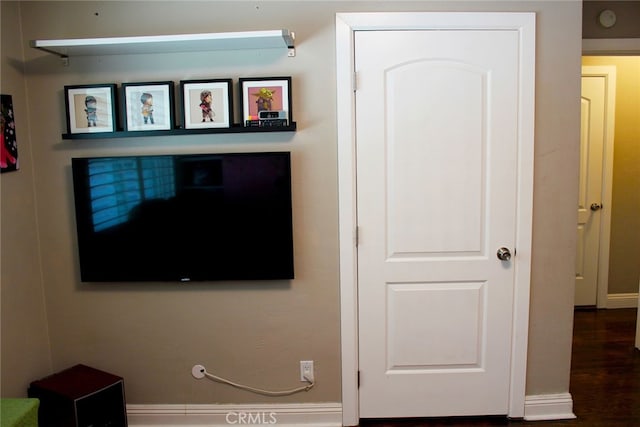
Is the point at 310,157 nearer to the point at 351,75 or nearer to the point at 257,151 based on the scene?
the point at 257,151

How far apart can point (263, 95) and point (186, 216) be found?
27.7 inches

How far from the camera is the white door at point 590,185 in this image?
4.24 meters

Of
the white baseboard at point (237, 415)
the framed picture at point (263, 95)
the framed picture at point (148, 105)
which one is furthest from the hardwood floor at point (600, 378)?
the framed picture at point (148, 105)

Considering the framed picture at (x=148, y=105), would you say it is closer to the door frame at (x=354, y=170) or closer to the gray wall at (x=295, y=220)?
the gray wall at (x=295, y=220)

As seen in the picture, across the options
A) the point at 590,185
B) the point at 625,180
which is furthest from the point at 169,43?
the point at 625,180

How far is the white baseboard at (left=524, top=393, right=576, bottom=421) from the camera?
275 centimetres

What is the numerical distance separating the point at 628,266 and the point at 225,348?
365 cm

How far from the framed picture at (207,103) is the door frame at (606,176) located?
3.15m

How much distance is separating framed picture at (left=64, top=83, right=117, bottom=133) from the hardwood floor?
6.75ft

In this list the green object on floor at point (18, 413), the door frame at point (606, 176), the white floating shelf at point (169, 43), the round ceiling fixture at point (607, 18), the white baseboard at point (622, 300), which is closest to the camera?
the green object on floor at point (18, 413)

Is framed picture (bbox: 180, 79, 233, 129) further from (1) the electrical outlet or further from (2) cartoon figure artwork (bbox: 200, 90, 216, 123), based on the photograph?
→ (1) the electrical outlet

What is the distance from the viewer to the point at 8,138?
8.10 ft

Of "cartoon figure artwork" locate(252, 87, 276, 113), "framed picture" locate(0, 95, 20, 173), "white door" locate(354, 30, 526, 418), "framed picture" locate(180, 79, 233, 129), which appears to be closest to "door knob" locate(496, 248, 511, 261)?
"white door" locate(354, 30, 526, 418)

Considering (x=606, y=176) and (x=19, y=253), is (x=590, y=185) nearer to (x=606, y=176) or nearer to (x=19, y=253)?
(x=606, y=176)
